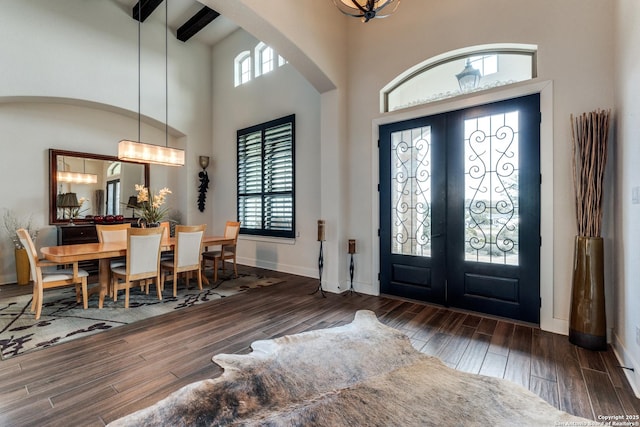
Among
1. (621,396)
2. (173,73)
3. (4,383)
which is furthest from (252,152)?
(621,396)

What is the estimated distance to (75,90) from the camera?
5.29 m

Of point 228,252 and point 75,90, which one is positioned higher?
point 75,90

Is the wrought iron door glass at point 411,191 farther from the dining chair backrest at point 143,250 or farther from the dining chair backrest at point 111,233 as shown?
the dining chair backrest at point 111,233

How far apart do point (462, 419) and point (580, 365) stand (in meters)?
1.40

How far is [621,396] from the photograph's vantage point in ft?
6.28

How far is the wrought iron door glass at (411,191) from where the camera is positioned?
3.80 m

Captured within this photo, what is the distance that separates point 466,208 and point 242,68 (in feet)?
19.2

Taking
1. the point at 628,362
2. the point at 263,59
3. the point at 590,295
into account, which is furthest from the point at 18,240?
the point at 628,362

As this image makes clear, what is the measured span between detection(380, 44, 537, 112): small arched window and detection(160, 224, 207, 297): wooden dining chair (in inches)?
129

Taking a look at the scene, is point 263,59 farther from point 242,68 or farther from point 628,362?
point 628,362

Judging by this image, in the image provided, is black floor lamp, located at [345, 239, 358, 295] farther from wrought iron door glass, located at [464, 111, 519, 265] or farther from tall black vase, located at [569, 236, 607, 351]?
tall black vase, located at [569, 236, 607, 351]

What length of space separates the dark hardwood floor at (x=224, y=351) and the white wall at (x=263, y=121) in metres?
1.93

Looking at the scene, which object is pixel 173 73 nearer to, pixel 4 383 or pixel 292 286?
pixel 292 286

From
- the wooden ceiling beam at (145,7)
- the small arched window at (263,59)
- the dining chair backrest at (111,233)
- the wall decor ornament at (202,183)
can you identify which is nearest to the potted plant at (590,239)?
the small arched window at (263,59)
